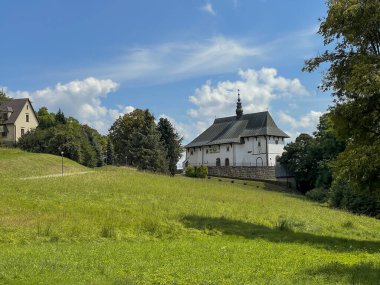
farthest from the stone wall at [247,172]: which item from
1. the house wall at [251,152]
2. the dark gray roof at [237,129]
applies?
the dark gray roof at [237,129]

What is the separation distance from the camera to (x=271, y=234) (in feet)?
69.7

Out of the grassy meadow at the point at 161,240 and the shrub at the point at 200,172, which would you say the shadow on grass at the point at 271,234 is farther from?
the shrub at the point at 200,172

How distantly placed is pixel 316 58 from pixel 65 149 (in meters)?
47.7

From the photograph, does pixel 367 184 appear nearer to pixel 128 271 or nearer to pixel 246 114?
pixel 128 271

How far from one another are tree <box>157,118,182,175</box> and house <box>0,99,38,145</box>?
2262 cm

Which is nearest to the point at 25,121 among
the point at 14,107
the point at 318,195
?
the point at 14,107

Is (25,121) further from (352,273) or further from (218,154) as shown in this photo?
(352,273)

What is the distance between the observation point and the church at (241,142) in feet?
288

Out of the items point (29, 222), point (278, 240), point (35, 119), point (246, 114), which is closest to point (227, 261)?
point (278, 240)

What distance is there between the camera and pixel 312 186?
75.4 m

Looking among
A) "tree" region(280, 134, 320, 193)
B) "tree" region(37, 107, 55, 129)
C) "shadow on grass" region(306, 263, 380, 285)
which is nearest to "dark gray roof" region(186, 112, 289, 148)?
"tree" region(280, 134, 320, 193)

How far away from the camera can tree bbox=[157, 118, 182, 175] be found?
79250 mm

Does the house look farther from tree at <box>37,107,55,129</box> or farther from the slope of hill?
the slope of hill

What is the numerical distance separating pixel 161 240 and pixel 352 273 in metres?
8.61
